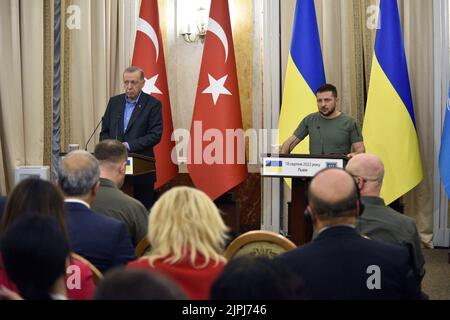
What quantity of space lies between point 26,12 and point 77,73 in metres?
0.74

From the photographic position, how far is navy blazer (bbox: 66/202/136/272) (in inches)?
97.8

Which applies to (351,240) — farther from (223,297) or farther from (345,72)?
(345,72)

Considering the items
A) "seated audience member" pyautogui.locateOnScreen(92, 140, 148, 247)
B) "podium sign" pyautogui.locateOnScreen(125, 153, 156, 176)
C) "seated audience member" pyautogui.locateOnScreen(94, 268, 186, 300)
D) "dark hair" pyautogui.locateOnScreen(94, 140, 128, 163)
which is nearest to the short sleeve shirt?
"podium sign" pyautogui.locateOnScreen(125, 153, 156, 176)

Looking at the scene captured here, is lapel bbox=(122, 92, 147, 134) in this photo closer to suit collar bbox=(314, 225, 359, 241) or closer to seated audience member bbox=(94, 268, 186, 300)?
suit collar bbox=(314, 225, 359, 241)

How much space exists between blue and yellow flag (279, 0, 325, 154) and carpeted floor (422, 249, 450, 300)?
165 cm

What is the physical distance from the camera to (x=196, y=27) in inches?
268

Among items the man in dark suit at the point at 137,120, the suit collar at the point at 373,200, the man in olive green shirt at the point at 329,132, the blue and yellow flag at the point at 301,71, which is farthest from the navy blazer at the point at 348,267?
the blue and yellow flag at the point at 301,71

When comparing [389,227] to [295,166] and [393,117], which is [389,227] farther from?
[393,117]

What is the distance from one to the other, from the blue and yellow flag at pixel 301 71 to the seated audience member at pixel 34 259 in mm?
4537

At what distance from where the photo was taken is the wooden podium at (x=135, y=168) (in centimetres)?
443

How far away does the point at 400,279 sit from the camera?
2.09 m

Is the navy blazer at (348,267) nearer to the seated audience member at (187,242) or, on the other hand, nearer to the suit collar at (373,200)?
the seated audience member at (187,242)

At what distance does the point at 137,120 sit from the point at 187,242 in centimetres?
322

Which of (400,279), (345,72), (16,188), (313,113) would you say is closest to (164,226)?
(16,188)
